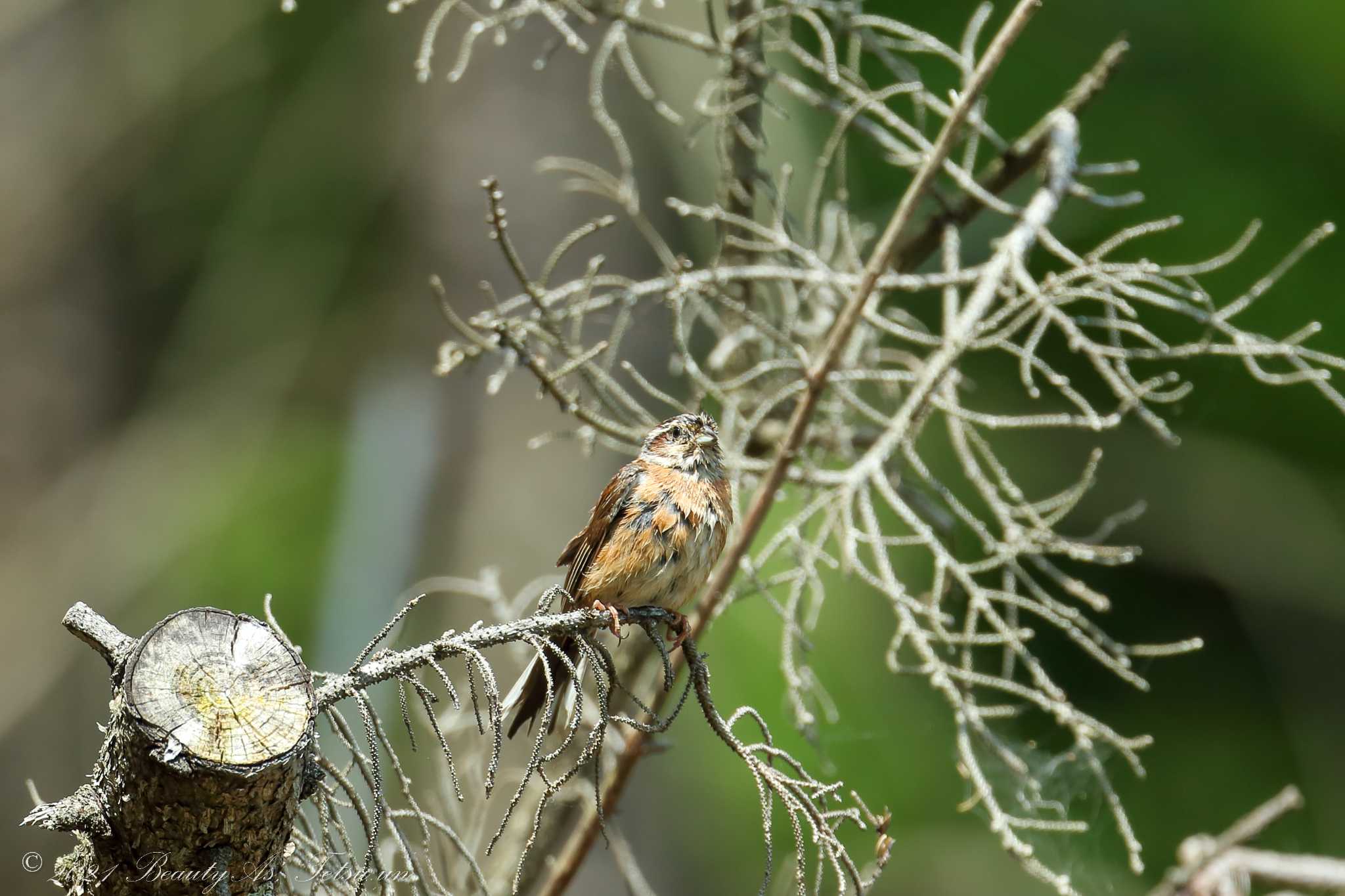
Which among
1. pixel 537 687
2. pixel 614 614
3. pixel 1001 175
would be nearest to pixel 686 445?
pixel 614 614

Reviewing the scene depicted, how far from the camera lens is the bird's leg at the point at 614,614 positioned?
287 cm

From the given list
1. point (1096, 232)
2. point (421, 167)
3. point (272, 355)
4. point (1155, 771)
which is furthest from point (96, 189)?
point (1155, 771)

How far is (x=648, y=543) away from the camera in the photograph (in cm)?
312

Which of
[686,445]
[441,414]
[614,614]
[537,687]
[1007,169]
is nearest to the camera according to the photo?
[614,614]

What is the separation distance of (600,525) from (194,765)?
156 centimetres

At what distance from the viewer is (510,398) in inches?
269

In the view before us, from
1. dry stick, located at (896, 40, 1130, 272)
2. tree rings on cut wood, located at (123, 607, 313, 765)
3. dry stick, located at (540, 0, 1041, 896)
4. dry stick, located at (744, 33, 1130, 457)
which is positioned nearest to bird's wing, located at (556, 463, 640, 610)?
dry stick, located at (540, 0, 1041, 896)

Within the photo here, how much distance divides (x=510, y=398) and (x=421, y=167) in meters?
1.94

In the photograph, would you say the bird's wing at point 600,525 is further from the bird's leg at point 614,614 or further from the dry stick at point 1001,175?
the dry stick at point 1001,175

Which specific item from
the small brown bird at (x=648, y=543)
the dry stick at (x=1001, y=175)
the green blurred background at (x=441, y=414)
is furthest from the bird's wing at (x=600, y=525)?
the green blurred background at (x=441, y=414)

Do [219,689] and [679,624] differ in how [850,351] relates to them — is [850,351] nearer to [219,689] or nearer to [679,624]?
[679,624]

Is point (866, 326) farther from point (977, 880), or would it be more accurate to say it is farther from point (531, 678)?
point (977, 880)

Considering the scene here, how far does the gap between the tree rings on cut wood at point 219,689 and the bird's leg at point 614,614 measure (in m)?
0.98

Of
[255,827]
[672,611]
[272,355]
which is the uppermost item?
[272,355]
